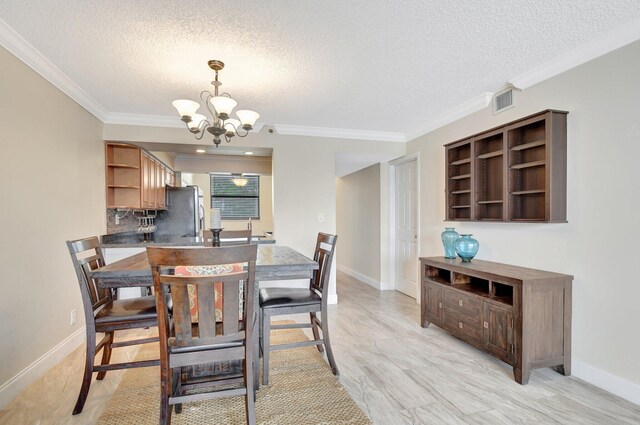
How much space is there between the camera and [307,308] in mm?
2334

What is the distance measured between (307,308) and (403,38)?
6.60 feet

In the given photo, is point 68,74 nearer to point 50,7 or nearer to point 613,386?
point 50,7

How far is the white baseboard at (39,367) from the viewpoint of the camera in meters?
2.07

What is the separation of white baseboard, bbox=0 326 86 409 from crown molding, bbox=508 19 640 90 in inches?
175

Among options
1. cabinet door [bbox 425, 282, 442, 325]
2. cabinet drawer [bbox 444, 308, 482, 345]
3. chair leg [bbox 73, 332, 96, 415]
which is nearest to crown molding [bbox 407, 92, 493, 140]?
cabinet door [bbox 425, 282, 442, 325]

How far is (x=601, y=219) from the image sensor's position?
2230 millimetres

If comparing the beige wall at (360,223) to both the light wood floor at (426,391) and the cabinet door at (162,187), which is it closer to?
the light wood floor at (426,391)

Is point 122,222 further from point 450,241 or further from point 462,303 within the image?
point 462,303

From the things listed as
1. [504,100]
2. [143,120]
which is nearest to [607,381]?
[504,100]

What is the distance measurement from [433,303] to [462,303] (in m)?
0.43

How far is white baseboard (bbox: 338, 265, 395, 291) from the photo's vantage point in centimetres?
516

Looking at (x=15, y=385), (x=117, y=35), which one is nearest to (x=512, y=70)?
(x=117, y=35)

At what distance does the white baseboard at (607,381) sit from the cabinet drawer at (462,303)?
0.73 m

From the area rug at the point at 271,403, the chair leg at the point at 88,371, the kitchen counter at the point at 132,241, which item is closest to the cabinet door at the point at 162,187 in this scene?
the kitchen counter at the point at 132,241
